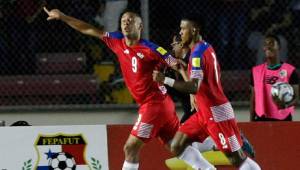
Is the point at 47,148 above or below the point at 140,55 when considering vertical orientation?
below

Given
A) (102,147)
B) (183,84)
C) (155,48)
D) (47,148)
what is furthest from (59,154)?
(183,84)

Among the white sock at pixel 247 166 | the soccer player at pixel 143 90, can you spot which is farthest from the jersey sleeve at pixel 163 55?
the white sock at pixel 247 166

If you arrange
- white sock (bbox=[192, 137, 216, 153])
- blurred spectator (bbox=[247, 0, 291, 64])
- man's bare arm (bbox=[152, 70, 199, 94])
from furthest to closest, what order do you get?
blurred spectator (bbox=[247, 0, 291, 64])
white sock (bbox=[192, 137, 216, 153])
man's bare arm (bbox=[152, 70, 199, 94])

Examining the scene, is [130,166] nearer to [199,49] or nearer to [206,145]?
[206,145]

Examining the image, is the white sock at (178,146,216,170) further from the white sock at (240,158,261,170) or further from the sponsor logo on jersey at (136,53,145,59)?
the sponsor logo on jersey at (136,53,145,59)

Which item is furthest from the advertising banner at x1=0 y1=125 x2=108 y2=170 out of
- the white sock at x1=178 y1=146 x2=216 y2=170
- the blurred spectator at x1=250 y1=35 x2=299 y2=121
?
the blurred spectator at x1=250 y1=35 x2=299 y2=121

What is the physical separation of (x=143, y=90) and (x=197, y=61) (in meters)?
0.95

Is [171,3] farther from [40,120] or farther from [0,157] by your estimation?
[0,157]

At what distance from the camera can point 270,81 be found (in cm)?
947

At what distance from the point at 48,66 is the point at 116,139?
6.72 ft

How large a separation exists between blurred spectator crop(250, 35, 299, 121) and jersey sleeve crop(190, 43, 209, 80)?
169cm

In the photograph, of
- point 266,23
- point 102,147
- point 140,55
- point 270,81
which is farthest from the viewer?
point 266,23

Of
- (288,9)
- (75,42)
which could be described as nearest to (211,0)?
(288,9)

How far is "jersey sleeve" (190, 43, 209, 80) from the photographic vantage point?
303 inches
